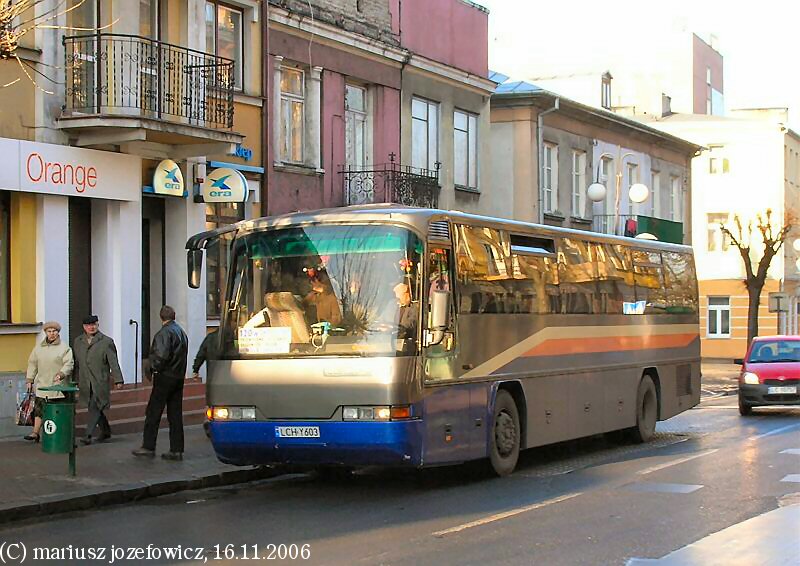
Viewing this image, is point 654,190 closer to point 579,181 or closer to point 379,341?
point 579,181

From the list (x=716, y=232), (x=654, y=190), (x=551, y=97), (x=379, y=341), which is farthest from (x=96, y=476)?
(x=716, y=232)

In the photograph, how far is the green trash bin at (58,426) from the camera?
13.3 meters

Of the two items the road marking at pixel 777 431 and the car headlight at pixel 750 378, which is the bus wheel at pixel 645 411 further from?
the car headlight at pixel 750 378

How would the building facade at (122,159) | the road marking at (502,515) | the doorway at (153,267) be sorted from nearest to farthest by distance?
the road marking at (502,515)
the building facade at (122,159)
the doorway at (153,267)

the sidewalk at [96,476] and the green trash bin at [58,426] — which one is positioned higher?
the green trash bin at [58,426]

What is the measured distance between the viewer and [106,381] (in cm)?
1691

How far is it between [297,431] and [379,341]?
50.6 inches

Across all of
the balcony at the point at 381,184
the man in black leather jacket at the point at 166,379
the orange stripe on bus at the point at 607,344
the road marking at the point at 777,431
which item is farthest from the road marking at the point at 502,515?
the balcony at the point at 381,184

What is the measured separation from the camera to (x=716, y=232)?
63938 mm

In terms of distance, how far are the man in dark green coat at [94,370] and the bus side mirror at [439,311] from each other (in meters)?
5.53

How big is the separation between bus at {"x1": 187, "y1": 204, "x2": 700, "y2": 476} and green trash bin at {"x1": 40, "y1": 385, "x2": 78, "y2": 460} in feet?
4.85

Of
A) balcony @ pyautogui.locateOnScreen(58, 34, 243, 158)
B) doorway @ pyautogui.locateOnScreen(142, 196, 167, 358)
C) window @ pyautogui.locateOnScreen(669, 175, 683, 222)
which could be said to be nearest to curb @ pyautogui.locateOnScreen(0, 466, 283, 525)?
balcony @ pyautogui.locateOnScreen(58, 34, 243, 158)

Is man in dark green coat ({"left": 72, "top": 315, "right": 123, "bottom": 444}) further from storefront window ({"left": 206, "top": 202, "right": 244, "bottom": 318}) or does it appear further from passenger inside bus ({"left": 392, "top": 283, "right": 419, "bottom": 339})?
passenger inside bus ({"left": 392, "top": 283, "right": 419, "bottom": 339})

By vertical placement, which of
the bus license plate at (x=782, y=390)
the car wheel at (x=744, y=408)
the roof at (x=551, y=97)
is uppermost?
the roof at (x=551, y=97)
